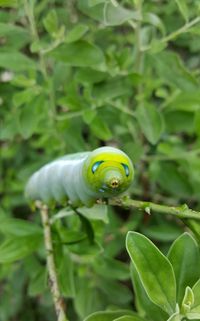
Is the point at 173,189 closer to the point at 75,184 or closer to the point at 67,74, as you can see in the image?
the point at 67,74

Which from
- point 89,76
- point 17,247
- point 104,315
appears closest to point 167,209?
point 104,315

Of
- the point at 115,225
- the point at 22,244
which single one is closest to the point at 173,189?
the point at 115,225

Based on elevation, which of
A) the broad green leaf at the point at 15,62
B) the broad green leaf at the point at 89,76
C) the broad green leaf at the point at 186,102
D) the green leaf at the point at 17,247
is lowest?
the green leaf at the point at 17,247

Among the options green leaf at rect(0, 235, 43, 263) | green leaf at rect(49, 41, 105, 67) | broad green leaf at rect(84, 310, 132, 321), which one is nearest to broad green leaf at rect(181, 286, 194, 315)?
broad green leaf at rect(84, 310, 132, 321)

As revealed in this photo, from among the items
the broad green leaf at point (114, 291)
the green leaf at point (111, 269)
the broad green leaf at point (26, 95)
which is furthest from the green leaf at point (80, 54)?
the broad green leaf at point (114, 291)

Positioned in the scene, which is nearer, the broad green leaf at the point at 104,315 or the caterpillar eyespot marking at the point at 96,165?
the caterpillar eyespot marking at the point at 96,165

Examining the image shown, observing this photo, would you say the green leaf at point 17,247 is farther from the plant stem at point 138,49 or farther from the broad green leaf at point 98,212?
the plant stem at point 138,49

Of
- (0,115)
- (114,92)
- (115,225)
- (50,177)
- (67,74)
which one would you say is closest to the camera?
(50,177)
